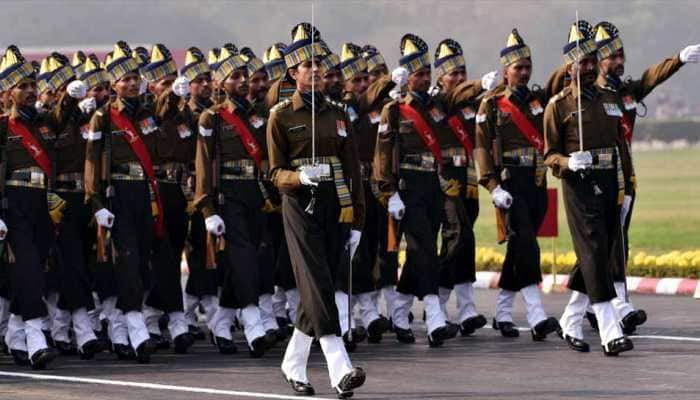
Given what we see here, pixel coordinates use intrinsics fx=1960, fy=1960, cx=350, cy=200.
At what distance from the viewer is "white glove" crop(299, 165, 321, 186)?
39.6 ft

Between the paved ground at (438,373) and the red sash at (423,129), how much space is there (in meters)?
1.55

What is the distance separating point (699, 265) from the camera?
65.8 ft

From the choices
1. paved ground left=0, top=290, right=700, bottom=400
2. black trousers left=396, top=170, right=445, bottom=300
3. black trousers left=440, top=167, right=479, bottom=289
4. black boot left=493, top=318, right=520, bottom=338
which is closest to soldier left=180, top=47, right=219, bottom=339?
paved ground left=0, top=290, right=700, bottom=400

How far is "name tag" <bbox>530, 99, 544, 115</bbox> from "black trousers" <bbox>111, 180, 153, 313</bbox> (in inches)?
124

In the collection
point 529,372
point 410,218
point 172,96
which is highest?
point 172,96

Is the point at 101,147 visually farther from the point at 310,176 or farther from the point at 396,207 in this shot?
the point at 310,176

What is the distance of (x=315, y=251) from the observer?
40.1 feet

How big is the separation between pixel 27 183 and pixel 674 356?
4.90 meters

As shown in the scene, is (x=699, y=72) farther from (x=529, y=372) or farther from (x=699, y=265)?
(x=529, y=372)

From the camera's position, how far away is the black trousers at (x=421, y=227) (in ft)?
50.6

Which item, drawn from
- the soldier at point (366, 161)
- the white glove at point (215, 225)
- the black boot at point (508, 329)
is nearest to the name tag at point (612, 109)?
the soldier at point (366, 161)

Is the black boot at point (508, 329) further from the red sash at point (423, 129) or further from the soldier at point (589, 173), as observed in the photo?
the red sash at point (423, 129)

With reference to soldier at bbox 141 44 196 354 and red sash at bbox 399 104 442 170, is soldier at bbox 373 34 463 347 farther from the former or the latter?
soldier at bbox 141 44 196 354

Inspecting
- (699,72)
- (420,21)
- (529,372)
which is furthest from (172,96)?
(699,72)
